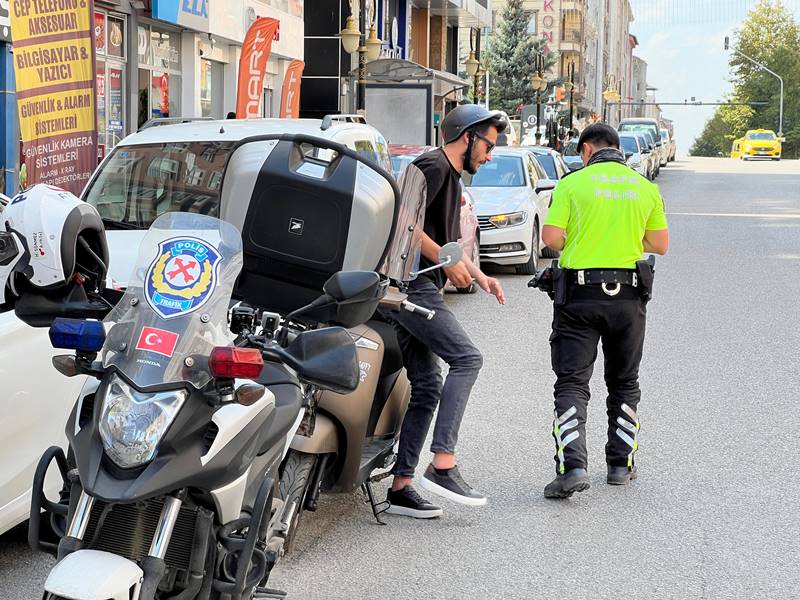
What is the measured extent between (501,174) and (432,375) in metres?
12.3

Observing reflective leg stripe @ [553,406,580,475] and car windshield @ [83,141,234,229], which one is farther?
car windshield @ [83,141,234,229]

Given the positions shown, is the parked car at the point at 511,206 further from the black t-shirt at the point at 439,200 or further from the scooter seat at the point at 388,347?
the scooter seat at the point at 388,347

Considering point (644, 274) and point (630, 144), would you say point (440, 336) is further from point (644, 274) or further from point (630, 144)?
point (630, 144)

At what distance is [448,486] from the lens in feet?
20.1

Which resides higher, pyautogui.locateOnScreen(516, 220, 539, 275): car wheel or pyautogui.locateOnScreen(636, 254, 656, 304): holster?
pyautogui.locateOnScreen(636, 254, 656, 304): holster

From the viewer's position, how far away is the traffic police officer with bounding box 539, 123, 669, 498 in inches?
262

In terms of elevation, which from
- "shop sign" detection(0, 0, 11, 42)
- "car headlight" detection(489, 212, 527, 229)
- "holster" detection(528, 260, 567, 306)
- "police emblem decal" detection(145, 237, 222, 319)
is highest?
"shop sign" detection(0, 0, 11, 42)

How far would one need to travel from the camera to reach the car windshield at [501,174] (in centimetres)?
1791

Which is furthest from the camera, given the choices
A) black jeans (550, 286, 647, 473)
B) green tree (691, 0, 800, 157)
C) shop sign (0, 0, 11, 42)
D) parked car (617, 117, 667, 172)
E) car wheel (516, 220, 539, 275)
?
green tree (691, 0, 800, 157)

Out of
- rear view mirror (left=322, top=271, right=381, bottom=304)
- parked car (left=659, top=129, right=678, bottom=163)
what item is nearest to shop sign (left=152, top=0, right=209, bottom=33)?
rear view mirror (left=322, top=271, right=381, bottom=304)

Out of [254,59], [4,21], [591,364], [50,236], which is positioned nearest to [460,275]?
[591,364]

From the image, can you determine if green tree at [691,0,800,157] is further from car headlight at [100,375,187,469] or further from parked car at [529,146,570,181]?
car headlight at [100,375,187,469]

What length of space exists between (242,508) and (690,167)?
59.4m

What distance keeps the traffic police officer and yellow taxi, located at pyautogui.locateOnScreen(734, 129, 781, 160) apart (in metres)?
80.6
